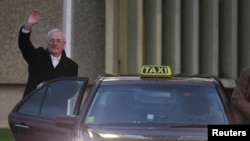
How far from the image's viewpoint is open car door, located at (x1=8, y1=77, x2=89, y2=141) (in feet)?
21.7

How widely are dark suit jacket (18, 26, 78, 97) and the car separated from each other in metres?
1.06

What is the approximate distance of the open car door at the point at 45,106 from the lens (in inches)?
261

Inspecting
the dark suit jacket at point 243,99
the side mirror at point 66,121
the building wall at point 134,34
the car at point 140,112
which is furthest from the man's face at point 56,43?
the building wall at point 134,34

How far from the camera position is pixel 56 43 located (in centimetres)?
780

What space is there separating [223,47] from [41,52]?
5295 mm

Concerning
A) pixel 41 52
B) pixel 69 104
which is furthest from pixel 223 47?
pixel 69 104

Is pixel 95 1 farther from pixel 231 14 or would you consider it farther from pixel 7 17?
pixel 231 14

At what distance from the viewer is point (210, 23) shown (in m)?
12.2

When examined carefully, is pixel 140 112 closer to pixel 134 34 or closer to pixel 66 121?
pixel 66 121

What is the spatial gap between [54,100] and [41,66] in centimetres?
100

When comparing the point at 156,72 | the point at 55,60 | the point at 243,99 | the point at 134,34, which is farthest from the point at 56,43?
the point at 134,34

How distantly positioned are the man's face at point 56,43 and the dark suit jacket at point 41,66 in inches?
2.9

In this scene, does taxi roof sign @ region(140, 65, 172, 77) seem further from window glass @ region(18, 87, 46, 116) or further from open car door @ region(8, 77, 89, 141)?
window glass @ region(18, 87, 46, 116)

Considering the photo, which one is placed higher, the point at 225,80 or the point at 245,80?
the point at 245,80
